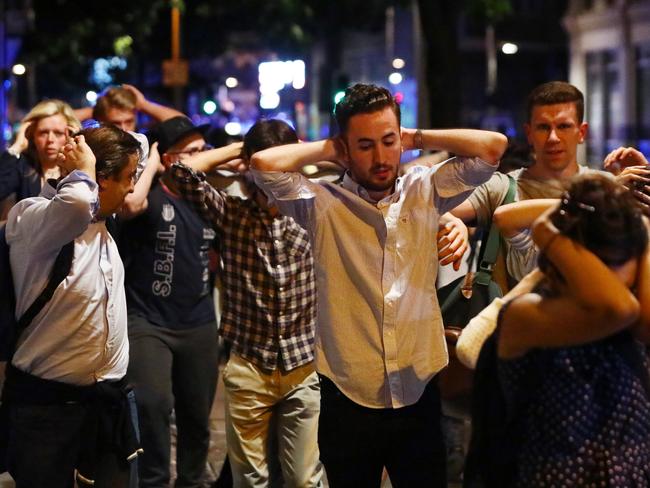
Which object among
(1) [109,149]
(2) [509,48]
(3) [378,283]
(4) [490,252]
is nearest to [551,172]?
(4) [490,252]

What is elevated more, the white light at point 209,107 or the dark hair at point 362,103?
the white light at point 209,107

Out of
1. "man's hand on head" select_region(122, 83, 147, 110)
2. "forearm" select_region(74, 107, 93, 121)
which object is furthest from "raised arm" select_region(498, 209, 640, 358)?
"forearm" select_region(74, 107, 93, 121)

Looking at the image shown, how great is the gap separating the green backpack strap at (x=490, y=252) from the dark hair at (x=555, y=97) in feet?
1.63

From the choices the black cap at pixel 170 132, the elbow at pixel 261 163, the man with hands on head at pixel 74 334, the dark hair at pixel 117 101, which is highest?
the dark hair at pixel 117 101

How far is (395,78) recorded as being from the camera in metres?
48.8

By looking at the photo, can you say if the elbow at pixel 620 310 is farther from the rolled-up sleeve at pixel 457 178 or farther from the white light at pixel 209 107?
the white light at pixel 209 107

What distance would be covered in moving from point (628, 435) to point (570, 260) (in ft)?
1.84

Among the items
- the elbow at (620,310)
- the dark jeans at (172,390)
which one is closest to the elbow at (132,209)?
the dark jeans at (172,390)

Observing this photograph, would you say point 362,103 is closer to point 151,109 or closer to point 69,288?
point 69,288

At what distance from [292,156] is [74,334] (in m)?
1.10

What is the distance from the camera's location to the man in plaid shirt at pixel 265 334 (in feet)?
19.5

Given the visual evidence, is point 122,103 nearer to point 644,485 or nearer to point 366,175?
point 366,175

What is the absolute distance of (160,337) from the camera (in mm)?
6582

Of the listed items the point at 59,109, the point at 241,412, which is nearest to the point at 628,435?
the point at 241,412
